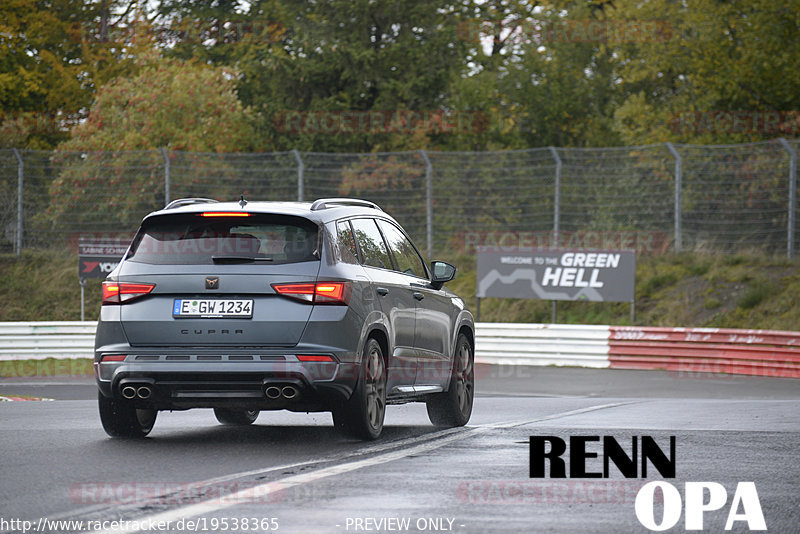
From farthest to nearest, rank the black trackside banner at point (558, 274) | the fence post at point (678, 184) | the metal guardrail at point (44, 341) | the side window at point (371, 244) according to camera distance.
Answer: the fence post at point (678, 184) → the black trackside banner at point (558, 274) → the metal guardrail at point (44, 341) → the side window at point (371, 244)

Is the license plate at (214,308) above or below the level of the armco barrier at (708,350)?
above

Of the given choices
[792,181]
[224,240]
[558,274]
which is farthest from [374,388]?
[792,181]

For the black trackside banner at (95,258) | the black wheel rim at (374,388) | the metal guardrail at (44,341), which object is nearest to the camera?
the black wheel rim at (374,388)

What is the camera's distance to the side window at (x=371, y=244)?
35.1ft

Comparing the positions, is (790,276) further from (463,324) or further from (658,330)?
(463,324)

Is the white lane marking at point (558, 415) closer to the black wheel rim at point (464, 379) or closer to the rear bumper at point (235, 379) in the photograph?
the black wheel rim at point (464, 379)

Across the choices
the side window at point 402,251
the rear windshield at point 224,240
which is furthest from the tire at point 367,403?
the side window at point 402,251

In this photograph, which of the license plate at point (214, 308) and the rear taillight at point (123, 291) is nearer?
the license plate at point (214, 308)

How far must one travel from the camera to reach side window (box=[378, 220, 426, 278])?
11531mm

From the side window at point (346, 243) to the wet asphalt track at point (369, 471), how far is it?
1.35 metres

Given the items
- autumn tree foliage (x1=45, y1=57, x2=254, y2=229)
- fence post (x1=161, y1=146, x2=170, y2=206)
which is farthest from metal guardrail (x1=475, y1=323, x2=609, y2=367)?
autumn tree foliage (x1=45, y1=57, x2=254, y2=229)

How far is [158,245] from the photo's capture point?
32.9 ft

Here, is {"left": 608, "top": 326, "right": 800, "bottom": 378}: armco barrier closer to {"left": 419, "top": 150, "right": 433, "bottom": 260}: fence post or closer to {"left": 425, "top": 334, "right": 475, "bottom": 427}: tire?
{"left": 419, "top": 150, "right": 433, "bottom": 260}: fence post

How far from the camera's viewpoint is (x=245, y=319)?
380 inches
